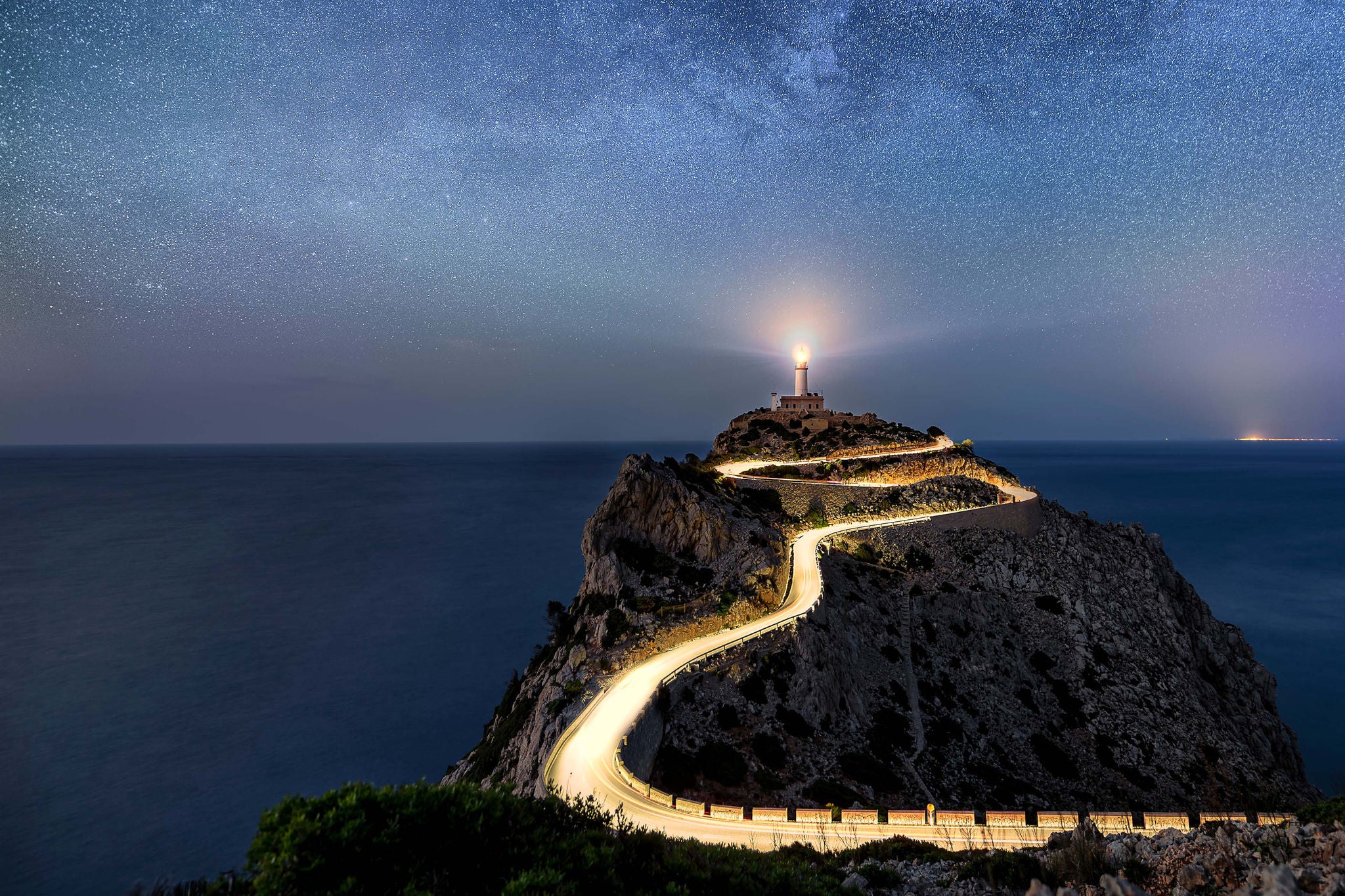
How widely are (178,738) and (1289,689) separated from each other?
109176 mm

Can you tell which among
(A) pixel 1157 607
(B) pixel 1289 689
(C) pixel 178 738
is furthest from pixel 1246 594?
(C) pixel 178 738

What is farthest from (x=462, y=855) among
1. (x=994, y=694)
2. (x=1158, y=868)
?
(x=994, y=694)

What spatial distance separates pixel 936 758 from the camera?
3247 cm

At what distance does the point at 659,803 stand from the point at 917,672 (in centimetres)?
2540

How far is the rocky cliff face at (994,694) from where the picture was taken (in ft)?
93.5

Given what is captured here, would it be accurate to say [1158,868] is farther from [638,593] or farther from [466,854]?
[638,593]

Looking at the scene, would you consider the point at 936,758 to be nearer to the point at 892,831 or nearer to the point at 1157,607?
the point at 892,831

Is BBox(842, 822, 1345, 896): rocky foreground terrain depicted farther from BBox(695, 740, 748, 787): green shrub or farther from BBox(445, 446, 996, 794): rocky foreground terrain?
BBox(445, 446, 996, 794): rocky foreground terrain

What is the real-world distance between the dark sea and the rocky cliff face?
14.5 m

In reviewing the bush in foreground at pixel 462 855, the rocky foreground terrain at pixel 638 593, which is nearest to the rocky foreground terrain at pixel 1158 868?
the bush in foreground at pixel 462 855

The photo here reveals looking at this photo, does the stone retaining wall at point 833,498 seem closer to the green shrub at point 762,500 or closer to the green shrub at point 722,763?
the green shrub at point 762,500

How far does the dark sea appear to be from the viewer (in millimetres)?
40688

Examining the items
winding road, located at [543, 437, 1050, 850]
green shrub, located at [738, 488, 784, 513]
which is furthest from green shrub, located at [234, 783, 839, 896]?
green shrub, located at [738, 488, 784, 513]

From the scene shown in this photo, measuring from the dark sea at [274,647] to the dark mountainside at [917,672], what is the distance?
1489cm
